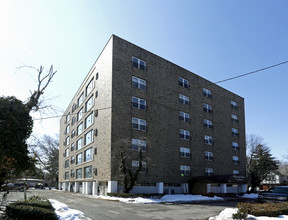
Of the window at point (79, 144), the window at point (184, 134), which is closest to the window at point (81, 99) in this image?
the window at point (79, 144)

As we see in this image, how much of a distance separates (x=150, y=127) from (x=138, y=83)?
5.97 metres

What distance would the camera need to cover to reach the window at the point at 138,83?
1364 inches

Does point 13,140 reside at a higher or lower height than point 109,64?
lower

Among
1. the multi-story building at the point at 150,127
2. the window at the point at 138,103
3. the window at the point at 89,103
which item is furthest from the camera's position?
the window at the point at 89,103

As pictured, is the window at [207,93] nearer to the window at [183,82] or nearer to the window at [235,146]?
the window at [183,82]

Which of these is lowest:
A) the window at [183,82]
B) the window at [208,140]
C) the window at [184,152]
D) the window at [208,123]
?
the window at [184,152]

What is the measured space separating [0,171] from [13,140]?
1.57 m

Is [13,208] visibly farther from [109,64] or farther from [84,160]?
[84,160]

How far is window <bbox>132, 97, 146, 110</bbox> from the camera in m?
34.0

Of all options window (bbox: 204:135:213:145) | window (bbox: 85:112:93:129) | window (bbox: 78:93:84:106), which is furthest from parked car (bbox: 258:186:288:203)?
window (bbox: 78:93:84:106)

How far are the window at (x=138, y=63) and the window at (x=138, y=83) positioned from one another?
1.76 m

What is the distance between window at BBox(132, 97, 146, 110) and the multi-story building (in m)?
0.13

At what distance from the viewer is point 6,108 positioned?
11.8 m

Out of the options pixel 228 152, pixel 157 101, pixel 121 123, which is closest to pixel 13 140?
pixel 121 123
